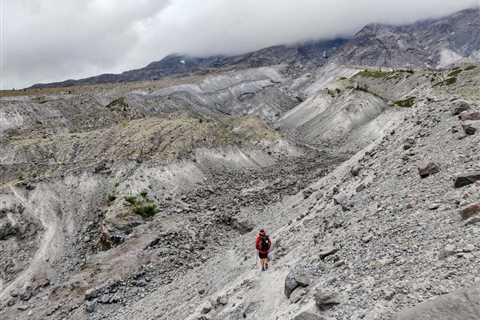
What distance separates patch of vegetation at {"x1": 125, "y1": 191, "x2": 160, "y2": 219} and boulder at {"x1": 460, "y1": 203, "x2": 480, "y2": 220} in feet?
97.0

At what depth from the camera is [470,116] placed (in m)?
21.7

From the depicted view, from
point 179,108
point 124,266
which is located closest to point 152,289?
point 124,266

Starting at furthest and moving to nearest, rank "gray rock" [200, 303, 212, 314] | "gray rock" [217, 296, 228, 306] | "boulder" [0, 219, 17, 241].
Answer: "boulder" [0, 219, 17, 241]
"gray rock" [200, 303, 212, 314]
"gray rock" [217, 296, 228, 306]

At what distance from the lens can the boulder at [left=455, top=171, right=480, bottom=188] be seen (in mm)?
15012

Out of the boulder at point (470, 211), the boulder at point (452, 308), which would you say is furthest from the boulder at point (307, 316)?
the boulder at point (470, 211)

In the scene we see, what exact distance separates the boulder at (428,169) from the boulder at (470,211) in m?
5.02

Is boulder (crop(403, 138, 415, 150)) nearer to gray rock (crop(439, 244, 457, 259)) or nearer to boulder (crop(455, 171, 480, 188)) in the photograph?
boulder (crop(455, 171, 480, 188))

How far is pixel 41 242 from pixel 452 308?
35.6 metres

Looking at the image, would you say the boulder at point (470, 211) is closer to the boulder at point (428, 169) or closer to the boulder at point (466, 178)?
the boulder at point (466, 178)

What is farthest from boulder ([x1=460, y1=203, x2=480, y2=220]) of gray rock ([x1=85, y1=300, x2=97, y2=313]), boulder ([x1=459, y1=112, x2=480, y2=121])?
gray rock ([x1=85, y1=300, x2=97, y2=313])

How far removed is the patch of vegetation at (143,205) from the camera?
127ft

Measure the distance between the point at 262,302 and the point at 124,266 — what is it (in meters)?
16.7

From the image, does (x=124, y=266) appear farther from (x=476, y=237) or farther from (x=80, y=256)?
(x=476, y=237)

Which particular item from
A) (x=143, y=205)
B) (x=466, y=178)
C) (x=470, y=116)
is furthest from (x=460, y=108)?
(x=143, y=205)
